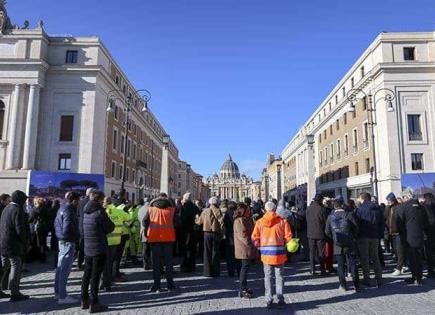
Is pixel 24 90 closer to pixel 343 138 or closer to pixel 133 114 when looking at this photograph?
pixel 133 114

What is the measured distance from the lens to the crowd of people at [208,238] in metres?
6.74

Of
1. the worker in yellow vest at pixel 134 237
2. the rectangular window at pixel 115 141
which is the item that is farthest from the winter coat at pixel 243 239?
the rectangular window at pixel 115 141

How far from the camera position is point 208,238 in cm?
984

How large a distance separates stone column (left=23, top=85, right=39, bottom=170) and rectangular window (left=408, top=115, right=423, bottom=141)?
107ft

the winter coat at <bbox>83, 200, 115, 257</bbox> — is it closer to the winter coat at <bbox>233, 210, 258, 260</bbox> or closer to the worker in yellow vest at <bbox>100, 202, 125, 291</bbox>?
the worker in yellow vest at <bbox>100, 202, 125, 291</bbox>

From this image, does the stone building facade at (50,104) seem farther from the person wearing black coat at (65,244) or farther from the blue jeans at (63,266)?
the blue jeans at (63,266)

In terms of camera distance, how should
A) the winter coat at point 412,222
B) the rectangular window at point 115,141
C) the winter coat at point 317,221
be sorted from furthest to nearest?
the rectangular window at point 115,141 → the winter coat at point 317,221 → the winter coat at point 412,222

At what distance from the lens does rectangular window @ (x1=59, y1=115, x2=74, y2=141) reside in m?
34.0

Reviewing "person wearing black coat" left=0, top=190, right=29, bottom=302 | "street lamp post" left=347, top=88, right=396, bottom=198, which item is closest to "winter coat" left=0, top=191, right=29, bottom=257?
"person wearing black coat" left=0, top=190, right=29, bottom=302

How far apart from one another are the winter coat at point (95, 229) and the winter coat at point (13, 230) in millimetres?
1536

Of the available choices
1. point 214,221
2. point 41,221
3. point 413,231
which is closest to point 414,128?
point 413,231

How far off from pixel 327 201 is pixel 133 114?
39587mm

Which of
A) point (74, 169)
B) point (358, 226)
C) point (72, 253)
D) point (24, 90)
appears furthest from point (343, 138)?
point (72, 253)

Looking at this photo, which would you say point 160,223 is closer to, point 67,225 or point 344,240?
point 67,225
